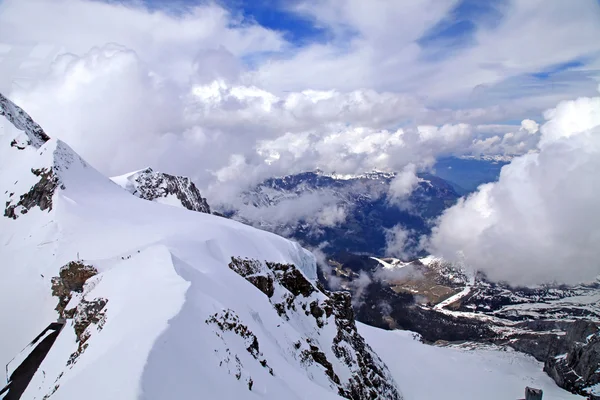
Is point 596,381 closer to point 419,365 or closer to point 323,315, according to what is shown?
point 419,365

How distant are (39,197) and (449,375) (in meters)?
149

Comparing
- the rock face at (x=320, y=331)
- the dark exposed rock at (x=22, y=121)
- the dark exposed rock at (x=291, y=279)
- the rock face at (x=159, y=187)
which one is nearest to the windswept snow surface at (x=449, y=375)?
the rock face at (x=320, y=331)

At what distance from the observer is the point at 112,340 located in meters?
22.6

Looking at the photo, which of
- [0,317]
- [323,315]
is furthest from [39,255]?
[323,315]

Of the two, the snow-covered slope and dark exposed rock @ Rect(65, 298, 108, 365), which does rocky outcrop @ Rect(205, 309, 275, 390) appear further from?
dark exposed rock @ Rect(65, 298, 108, 365)

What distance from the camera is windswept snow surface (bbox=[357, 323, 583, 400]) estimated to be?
115188mm

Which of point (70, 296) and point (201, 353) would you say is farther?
point (70, 296)

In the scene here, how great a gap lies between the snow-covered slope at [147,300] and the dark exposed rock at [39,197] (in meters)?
0.23

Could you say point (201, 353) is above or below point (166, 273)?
below

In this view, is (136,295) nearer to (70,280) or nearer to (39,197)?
(70,280)

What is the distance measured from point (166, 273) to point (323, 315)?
41.4 m

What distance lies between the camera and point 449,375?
457 feet

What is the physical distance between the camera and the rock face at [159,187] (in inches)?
5704

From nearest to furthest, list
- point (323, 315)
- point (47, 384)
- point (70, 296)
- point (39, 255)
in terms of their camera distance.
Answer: point (47, 384) < point (70, 296) < point (39, 255) < point (323, 315)
